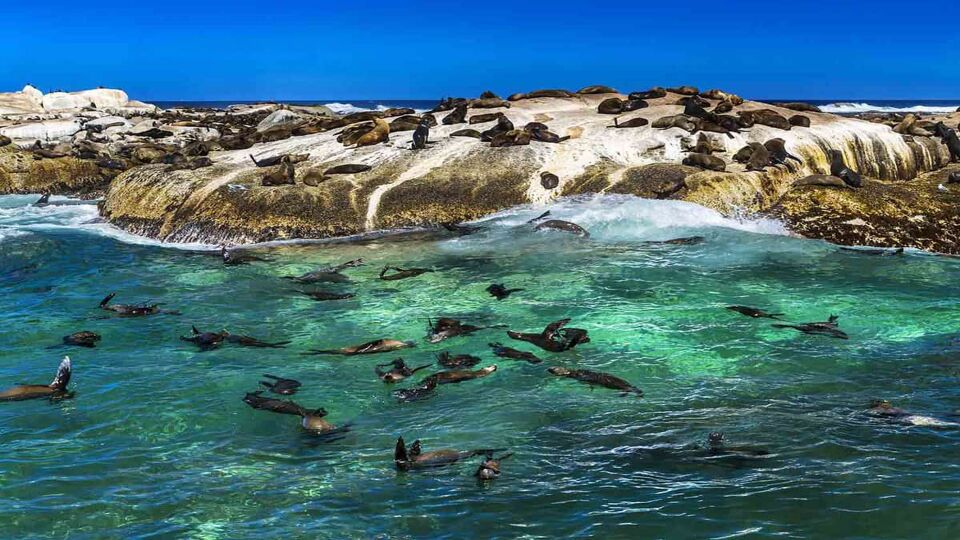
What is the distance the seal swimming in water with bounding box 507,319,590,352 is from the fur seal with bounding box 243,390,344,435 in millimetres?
2833

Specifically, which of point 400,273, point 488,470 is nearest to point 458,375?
point 488,470

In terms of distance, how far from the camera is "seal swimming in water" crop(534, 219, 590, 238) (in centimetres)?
1609

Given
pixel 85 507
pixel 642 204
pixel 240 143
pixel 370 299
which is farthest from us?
pixel 240 143

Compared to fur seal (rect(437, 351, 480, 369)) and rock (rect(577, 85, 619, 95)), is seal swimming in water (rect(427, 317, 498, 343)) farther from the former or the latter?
rock (rect(577, 85, 619, 95))

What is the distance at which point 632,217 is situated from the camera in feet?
54.5

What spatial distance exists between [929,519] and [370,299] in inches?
320

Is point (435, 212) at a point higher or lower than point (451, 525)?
higher

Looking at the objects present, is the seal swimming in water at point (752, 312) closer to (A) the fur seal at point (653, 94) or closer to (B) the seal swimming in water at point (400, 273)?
(B) the seal swimming in water at point (400, 273)

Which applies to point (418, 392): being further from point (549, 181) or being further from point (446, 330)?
point (549, 181)

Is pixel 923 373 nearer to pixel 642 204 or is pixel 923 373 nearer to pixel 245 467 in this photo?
pixel 245 467

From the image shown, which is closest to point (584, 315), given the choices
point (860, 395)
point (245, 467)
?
point (860, 395)

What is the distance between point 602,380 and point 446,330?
241 cm

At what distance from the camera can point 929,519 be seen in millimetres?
5770

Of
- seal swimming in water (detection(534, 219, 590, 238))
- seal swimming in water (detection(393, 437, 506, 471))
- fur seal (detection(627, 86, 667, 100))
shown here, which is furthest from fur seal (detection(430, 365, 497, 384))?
fur seal (detection(627, 86, 667, 100))
